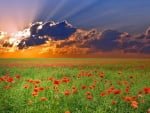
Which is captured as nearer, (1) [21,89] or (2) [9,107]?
(2) [9,107]

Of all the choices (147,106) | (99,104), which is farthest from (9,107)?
(147,106)

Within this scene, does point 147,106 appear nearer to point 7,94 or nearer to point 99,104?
point 99,104

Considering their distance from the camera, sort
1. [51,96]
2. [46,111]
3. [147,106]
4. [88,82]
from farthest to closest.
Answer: [88,82]
[51,96]
[147,106]
[46,111]

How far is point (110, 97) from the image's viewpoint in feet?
38.3

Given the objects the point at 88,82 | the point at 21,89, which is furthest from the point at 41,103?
the point at 88,82

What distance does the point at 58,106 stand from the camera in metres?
10.7

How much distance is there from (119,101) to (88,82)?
4.28 meters

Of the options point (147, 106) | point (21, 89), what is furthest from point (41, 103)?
point (147, 106)

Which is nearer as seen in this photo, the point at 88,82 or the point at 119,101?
the point at 119,101

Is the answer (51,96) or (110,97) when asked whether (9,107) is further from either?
(110,97)

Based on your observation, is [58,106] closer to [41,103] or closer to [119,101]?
[41,103]

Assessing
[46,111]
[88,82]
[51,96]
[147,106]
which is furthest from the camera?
[88,82]

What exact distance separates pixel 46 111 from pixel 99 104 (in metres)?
1.58

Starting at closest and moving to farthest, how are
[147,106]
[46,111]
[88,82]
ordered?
[46,111], [147,106], [88,82]
